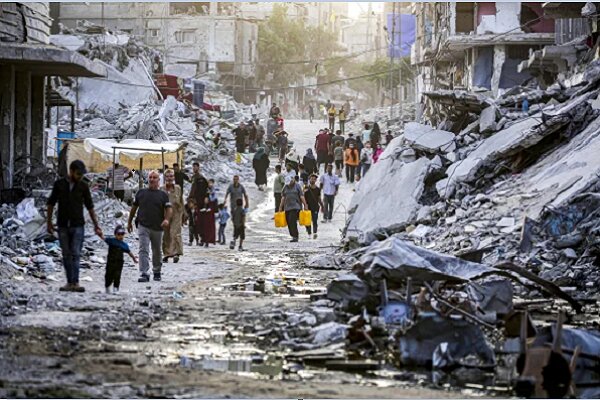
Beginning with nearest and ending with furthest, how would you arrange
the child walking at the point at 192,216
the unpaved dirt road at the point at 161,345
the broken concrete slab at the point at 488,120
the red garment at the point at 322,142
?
1. the unpaved dirt road at the point at 161,345
2. the broken concrete slab at the point at 488,120
3. the child walking at the point at 192,216
4. the red garment at the point at 322,142

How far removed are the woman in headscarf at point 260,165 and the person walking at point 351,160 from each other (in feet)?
7.50

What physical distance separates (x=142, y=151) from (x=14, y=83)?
511 cm

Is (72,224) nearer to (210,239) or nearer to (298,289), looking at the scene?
(298,289)

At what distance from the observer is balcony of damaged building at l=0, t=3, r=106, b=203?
23.8 m

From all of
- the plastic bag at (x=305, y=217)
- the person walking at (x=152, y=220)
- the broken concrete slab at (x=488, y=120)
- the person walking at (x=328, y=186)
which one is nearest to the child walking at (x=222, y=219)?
the plastic bag at (x=305, y=217)

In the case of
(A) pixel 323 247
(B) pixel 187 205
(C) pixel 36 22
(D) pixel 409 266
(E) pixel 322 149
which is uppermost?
(C) pixel 36 22

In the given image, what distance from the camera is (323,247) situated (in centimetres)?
2270

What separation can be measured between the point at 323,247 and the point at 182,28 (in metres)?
56.4

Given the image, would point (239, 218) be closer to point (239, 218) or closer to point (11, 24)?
point (239, 218)

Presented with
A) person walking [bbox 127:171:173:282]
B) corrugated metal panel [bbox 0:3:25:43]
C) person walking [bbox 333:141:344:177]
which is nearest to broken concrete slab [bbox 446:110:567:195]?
person walking [bbox 127:171:173:282]

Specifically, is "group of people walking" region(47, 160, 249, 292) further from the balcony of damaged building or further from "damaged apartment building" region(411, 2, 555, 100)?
"damaged apartment building" region(411, 2, 555, 100)

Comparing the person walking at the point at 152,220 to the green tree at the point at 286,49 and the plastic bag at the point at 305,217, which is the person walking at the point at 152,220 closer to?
the plastic bag at the point at 305,217

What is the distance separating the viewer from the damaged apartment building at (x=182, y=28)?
74.5m

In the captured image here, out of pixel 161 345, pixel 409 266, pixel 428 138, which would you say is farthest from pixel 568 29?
pixel 161 345
